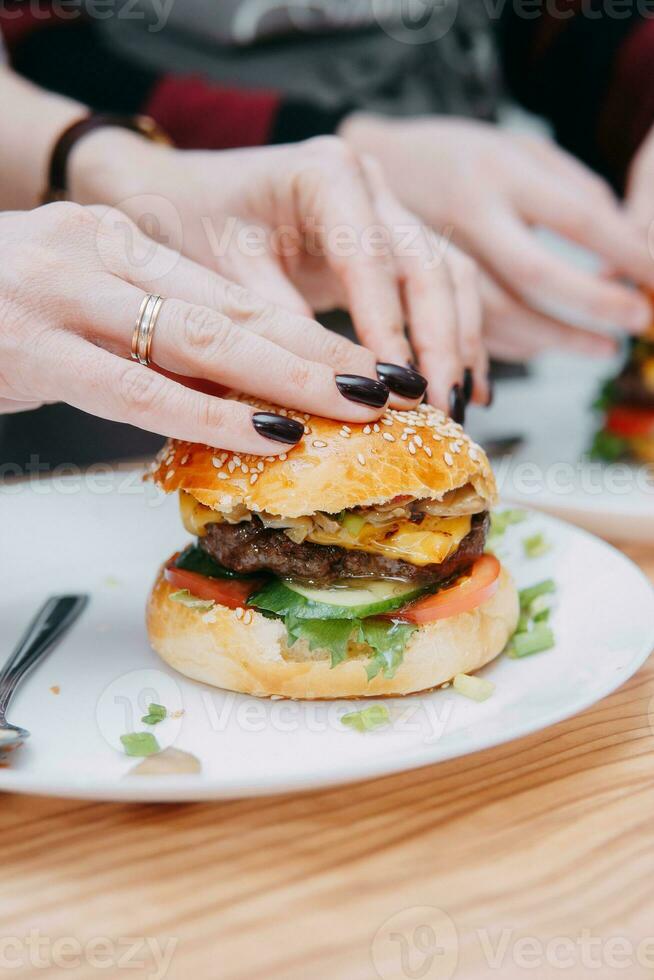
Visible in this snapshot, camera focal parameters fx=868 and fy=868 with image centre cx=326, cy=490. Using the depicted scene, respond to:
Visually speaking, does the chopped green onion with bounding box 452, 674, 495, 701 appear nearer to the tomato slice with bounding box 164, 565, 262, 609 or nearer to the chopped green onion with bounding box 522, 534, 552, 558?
the tomato slice with bounding box 164, 565, 262, 609

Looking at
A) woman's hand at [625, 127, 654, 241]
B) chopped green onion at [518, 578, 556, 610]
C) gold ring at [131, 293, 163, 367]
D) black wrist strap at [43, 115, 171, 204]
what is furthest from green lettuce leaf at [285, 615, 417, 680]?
woman's hand at [625, 127, 654, 241]

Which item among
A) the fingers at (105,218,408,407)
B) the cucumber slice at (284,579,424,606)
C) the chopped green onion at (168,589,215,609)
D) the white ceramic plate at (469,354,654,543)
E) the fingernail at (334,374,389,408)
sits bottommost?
the white ceramic plate at (469,354,654,543)

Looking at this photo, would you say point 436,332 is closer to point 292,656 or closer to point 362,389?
point 362,389

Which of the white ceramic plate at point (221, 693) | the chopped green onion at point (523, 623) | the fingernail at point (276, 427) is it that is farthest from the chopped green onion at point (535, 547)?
the fingernail at point (276, 427)

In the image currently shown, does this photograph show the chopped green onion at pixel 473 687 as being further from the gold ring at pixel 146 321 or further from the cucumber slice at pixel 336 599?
the gold ring at pixel 146 321

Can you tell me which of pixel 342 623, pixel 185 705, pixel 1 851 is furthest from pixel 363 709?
pixel 1 851

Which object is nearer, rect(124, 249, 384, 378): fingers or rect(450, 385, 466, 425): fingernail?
rect(124, 249, 384, 378): fingers
